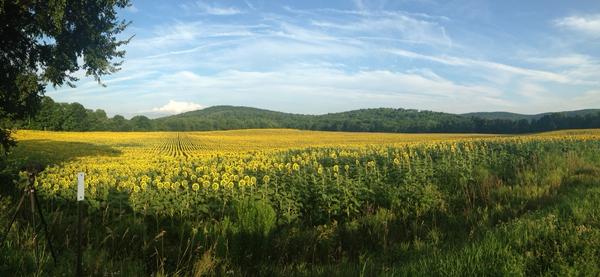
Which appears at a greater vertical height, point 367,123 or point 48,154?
point 367,123

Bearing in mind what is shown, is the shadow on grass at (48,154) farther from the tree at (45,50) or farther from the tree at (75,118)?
the tree at (75,118)

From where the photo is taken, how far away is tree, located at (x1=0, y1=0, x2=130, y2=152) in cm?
1267

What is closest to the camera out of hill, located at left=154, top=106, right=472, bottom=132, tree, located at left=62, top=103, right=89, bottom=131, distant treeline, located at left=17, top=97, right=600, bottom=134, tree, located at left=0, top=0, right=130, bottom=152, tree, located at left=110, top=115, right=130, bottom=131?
tree, located at left=0, top=0, right=130, bottom=152

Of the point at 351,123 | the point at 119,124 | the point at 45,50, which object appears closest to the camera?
the point at 45,50

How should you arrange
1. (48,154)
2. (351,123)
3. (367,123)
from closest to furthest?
(48,154), (367,123), (351,123)

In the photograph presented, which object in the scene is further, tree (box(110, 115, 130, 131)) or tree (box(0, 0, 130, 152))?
tree (box(110, 115, 130, 131))

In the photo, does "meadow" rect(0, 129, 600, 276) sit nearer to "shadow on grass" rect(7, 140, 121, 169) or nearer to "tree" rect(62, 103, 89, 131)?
"shadow on grass" rect(7, 140, 121, 169)

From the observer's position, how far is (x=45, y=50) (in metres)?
13.9

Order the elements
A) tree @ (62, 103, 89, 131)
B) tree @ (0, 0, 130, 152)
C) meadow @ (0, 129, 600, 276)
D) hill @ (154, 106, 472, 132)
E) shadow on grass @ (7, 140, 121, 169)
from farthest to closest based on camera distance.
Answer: hill @ (154, 106, 472, 132), tree @ (62, 103, 89, 131), shadow on grass @ (7, 140, 121, 169), tree @ (0, 0, 130, 152), meadow @ (0, 129, 600, 276)

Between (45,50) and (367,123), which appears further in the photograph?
(367,123)

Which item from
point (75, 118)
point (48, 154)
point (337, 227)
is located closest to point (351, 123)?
point (75, 118)

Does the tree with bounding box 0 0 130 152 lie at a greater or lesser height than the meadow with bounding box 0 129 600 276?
greater

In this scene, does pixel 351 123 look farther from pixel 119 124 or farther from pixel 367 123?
pixel 119 124

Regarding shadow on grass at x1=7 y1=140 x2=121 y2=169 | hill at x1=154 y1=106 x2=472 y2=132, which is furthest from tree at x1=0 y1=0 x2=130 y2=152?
hill at x1=154 y1=106 x2=472 y2=132
